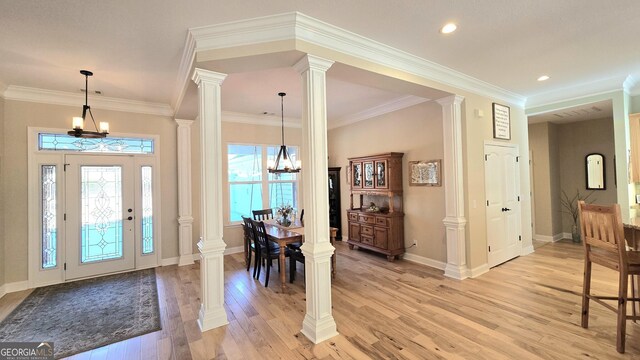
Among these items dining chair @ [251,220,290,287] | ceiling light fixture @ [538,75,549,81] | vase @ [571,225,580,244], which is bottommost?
vase @ [571,225,580,244]

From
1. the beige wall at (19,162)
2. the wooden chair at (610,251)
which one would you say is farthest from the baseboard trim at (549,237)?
the beige wall at (19,162)

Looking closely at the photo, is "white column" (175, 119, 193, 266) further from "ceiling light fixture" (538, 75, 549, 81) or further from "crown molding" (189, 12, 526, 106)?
"ceiling light fixture" (538, 75, 549, 81)

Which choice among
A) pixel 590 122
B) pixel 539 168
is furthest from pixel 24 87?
pixel 590 122

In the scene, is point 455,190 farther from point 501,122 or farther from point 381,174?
point 501,122

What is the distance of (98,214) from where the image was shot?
14.2 feet

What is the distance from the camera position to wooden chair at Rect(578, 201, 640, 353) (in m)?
2.19

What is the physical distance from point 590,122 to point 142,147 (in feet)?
Result: 29.3

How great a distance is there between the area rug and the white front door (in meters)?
4.71

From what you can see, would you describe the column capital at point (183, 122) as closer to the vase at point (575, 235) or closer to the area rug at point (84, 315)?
the area rug at point (84, 315)

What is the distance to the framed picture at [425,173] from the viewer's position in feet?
14.0

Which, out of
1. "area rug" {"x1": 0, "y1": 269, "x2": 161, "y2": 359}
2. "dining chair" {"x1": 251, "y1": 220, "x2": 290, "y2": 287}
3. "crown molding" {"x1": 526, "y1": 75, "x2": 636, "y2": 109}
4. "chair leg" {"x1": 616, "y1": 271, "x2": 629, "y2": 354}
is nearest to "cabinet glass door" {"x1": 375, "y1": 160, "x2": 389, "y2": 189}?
"dining chair" {"x1": 251, "y1": 220, "x2": 290, "y2": 287}

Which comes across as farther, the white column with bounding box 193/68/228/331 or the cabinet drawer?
the cabinet drawer

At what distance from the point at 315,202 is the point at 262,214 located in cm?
303

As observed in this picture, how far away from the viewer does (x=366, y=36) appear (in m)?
2.63
